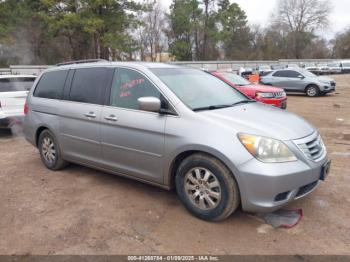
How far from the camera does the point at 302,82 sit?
17453 mm

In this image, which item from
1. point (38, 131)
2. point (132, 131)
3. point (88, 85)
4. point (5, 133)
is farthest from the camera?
point (5, 133)

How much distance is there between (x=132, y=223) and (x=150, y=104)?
128cm

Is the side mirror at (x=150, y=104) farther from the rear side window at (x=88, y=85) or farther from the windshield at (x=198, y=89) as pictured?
the rear side window at (x=88, y=85)

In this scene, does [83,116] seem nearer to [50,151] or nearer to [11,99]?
[50,151]

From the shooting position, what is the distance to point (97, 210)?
12.9ft

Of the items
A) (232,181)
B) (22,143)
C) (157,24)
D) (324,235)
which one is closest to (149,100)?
(232,181)

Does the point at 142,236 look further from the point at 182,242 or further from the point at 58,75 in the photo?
the point at 58,75

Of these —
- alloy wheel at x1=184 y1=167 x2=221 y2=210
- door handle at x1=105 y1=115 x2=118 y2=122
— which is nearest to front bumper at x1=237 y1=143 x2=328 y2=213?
alloy wheel at x1=184 y1=167 x2=221 y2=210

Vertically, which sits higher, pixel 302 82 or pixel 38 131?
pixel 302 82

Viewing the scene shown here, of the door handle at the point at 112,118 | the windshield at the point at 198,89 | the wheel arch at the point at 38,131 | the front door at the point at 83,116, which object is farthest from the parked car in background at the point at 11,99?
the windshield at the point at 198,89

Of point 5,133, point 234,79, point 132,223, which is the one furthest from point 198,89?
point 234,79

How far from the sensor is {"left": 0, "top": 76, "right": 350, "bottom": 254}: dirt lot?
3.13 m

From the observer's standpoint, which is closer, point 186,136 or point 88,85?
point 186,136

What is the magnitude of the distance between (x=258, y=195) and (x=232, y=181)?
0.91 feet
